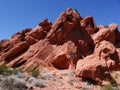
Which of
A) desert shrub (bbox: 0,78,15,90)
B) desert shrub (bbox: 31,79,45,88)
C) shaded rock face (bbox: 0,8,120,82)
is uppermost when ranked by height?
shaded rock face (bbox: 0,8,120,82)

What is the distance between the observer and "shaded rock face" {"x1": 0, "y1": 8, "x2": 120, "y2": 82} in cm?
3109

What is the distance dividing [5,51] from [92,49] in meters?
10.4

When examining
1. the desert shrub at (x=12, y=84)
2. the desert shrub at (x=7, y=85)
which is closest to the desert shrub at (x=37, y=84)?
the desert shrub at (x=12, y=84)

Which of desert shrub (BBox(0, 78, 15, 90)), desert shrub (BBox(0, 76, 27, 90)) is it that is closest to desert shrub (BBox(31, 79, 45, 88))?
desert shrub (BBox(0, 76, 27, 90))

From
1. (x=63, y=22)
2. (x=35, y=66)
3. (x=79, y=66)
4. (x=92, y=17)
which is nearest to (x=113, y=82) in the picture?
(x=79, y=66)

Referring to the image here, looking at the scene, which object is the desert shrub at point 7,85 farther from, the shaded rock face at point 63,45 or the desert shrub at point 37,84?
the shaded rock face at point 63,45

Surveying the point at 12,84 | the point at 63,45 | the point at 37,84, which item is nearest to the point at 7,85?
the point at 12,84

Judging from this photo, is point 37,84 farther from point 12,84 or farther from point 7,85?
point 7,85

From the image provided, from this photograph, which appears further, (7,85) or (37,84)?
(37,84)

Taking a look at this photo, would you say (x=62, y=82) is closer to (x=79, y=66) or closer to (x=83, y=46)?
(x=79, y=66)

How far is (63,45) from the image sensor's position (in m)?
32.5

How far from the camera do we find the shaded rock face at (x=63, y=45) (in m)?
31.1

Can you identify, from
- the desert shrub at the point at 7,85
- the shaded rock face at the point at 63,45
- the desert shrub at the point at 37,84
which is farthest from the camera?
the shaded rock face at the point at 63,45

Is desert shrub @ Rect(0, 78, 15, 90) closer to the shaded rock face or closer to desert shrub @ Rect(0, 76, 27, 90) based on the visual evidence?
desert shrub @ Rect(0, 76, 27, 90)
